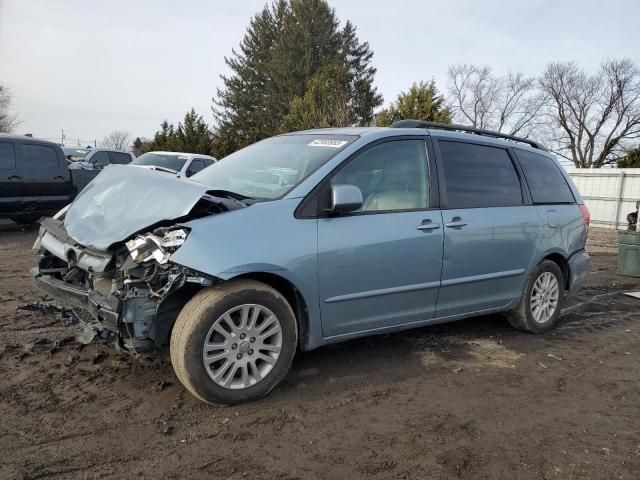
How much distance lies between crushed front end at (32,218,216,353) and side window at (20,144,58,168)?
8.35m

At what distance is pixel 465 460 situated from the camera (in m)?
2.86

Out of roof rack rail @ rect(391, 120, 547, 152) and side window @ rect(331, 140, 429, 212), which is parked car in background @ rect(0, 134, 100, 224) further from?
side window @ rect(331, 140, 429, 212)

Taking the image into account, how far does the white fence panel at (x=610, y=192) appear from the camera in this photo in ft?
60.4

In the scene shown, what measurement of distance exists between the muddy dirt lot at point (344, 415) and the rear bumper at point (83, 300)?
0.25m

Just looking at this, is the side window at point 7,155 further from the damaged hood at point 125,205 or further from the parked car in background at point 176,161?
the damaged hood at point 125,205

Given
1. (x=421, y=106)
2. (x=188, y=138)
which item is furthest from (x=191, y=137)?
(x=421, y=106)

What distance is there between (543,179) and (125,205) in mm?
3927

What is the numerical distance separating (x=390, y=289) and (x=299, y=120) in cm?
2003

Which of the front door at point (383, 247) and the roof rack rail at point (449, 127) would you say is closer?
the front door at point (383, 247)

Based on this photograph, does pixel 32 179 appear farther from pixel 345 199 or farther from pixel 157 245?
pixel 345 199

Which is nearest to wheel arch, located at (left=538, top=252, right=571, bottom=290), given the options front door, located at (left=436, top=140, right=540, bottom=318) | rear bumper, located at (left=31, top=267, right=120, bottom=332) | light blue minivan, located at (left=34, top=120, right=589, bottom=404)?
light blue minivan, located at (left=34, top=120, right=589, bottom=404)

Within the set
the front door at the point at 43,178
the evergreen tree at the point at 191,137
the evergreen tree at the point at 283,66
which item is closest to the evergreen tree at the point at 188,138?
the evergreen tree at the point at 191,137

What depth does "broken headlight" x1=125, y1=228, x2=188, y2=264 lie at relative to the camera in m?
3.15

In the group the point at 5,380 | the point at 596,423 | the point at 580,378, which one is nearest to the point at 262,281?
the point at 5,380
